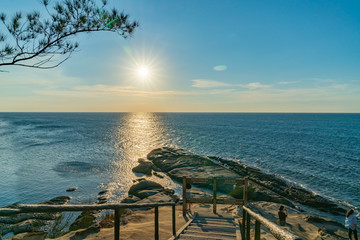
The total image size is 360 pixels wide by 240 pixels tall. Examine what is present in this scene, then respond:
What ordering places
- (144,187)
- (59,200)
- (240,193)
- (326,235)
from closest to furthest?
(326,235) → (59,200) → (240,193) → (144,187)

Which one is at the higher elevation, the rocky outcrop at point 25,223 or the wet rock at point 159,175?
the rocky outcrop at point 25,223

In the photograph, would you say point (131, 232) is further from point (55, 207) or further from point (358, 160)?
point (358, 160)

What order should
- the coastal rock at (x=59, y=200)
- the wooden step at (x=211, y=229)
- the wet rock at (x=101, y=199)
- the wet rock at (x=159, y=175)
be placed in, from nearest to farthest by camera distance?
the wooden step at (x=211, y=229) < the coastal rock at (x=59, y=200) < the wet rock at (x=101, y=199) < the wet rock at (x=159, y=175)

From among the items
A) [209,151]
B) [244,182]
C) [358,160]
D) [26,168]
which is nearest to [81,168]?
[26,168]

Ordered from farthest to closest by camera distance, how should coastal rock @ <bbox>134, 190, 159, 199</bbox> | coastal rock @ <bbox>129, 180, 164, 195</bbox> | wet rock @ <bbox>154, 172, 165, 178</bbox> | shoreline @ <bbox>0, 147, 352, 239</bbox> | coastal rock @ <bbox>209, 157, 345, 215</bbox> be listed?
wet rock @ <bbox>154, 172, 165, 178</bbox>
coastal rock @ <bbox>129, 180, 164, 195</bbox>
coastal rock @ <bbox>134, 190, 159, 199</bbox>
coastal rock @ <bbox>209, 157, 345, 215</bbox>
shoreline @ <bbox>0, 147, 352, 239</bbox>

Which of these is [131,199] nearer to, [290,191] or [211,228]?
[211,228]

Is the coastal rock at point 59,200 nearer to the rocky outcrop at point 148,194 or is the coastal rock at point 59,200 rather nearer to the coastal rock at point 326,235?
the rocky outcrop at point 148,194

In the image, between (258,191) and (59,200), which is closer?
(59,200)

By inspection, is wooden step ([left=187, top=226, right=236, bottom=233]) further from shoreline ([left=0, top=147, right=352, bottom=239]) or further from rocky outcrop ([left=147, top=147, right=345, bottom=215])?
rocky outcrop ([left=147, top=147, right=345, bottom=215])

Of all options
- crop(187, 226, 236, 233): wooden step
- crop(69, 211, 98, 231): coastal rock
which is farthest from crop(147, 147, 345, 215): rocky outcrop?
crop(187, 226, 236, 233): wooden step

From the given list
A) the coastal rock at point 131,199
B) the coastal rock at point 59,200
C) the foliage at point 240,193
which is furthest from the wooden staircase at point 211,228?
A: the coastal rock at point 59,200

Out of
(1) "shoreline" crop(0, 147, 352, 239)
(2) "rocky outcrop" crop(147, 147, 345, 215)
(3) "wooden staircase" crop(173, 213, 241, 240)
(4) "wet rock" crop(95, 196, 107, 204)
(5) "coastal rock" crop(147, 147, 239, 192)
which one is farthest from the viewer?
(5) "coastal rock" crop(147, 147, 239, 192)

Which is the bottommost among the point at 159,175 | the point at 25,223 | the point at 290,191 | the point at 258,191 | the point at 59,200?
the point at 159,175

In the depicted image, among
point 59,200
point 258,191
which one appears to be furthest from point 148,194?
point 258,191
